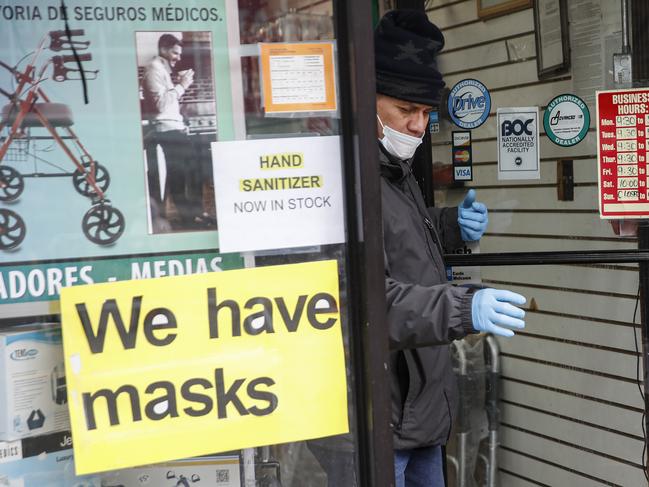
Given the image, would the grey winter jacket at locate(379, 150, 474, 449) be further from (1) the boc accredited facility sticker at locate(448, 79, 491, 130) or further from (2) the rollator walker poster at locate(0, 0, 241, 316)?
(1) the boc accredited facility sticker at locate(448, 79, 491, 130)

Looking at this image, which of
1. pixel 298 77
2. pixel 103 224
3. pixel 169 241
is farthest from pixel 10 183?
pixel 298 77

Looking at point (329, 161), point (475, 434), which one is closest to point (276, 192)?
point (329, 161)

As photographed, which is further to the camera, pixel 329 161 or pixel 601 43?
pixel 601 43

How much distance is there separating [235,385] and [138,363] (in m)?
0.24

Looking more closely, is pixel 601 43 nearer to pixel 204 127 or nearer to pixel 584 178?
pixel 584 178

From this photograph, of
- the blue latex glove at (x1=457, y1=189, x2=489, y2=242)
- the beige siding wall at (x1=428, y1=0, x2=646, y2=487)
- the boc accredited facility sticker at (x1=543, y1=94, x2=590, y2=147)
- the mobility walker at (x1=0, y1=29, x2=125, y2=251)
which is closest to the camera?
the mobility walker at (x1=0, y1=29, x2=125, y2=251)

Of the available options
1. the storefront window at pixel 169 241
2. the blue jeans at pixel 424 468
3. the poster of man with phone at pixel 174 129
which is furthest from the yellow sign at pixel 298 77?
the blue jeans at pixel 424 468

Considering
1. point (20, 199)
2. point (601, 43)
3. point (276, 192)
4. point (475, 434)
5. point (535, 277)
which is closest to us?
point (20, 199)

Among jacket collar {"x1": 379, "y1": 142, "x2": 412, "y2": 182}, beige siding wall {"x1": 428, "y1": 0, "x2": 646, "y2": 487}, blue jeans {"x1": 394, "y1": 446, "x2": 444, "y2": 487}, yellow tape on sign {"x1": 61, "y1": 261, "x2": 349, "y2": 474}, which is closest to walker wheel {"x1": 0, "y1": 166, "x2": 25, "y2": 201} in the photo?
yellow tape on sign {"x1": 61, "y1": 261, "x2": 349, "y2": 474}

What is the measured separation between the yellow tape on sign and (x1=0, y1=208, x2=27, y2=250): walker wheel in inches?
6.5

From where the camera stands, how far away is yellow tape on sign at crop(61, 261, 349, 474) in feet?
6.47

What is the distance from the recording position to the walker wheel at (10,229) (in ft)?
6.40

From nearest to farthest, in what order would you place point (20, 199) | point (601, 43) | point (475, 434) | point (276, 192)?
point (20, 199)
point (276, 192)
point (601, 43)
point (475, 434)

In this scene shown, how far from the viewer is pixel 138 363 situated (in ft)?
6.54
